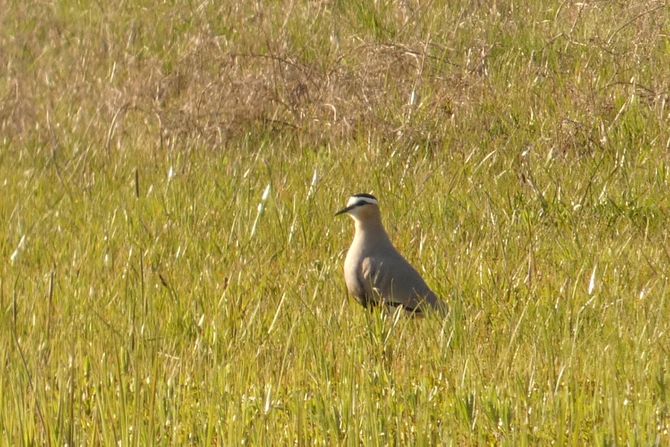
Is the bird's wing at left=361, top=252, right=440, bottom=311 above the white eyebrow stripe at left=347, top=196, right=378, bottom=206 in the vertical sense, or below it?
below

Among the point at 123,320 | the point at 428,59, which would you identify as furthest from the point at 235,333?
the point at 428,59

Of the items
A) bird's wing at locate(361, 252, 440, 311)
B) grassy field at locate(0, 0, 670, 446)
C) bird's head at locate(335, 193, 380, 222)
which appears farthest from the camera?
bird's head at locate(335, 193, 380, 222)

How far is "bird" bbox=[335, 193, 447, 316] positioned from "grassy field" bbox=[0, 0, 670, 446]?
14 cm

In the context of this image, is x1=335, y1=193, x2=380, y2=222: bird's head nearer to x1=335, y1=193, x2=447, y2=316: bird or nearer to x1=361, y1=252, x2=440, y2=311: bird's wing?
x1=335, y1=193, x2=447, y2=316: bird

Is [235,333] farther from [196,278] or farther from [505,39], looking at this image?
[505,39]

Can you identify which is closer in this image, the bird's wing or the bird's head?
the bird's wing


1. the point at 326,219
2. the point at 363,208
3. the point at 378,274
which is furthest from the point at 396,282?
the point at 326,219

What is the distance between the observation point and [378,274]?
16.7 ft

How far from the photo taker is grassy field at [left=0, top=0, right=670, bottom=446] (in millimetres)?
3541

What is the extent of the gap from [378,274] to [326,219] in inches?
41.5

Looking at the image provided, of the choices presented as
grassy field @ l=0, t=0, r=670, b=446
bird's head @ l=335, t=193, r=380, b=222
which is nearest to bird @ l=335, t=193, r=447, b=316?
bird's head @ l=335, t=193, r=380, b=222

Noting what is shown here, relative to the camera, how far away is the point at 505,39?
8.82m

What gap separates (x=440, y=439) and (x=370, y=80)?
500cm

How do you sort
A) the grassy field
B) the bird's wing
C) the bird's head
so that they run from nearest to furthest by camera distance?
the grassy field → the bird's wing → the bird's head
